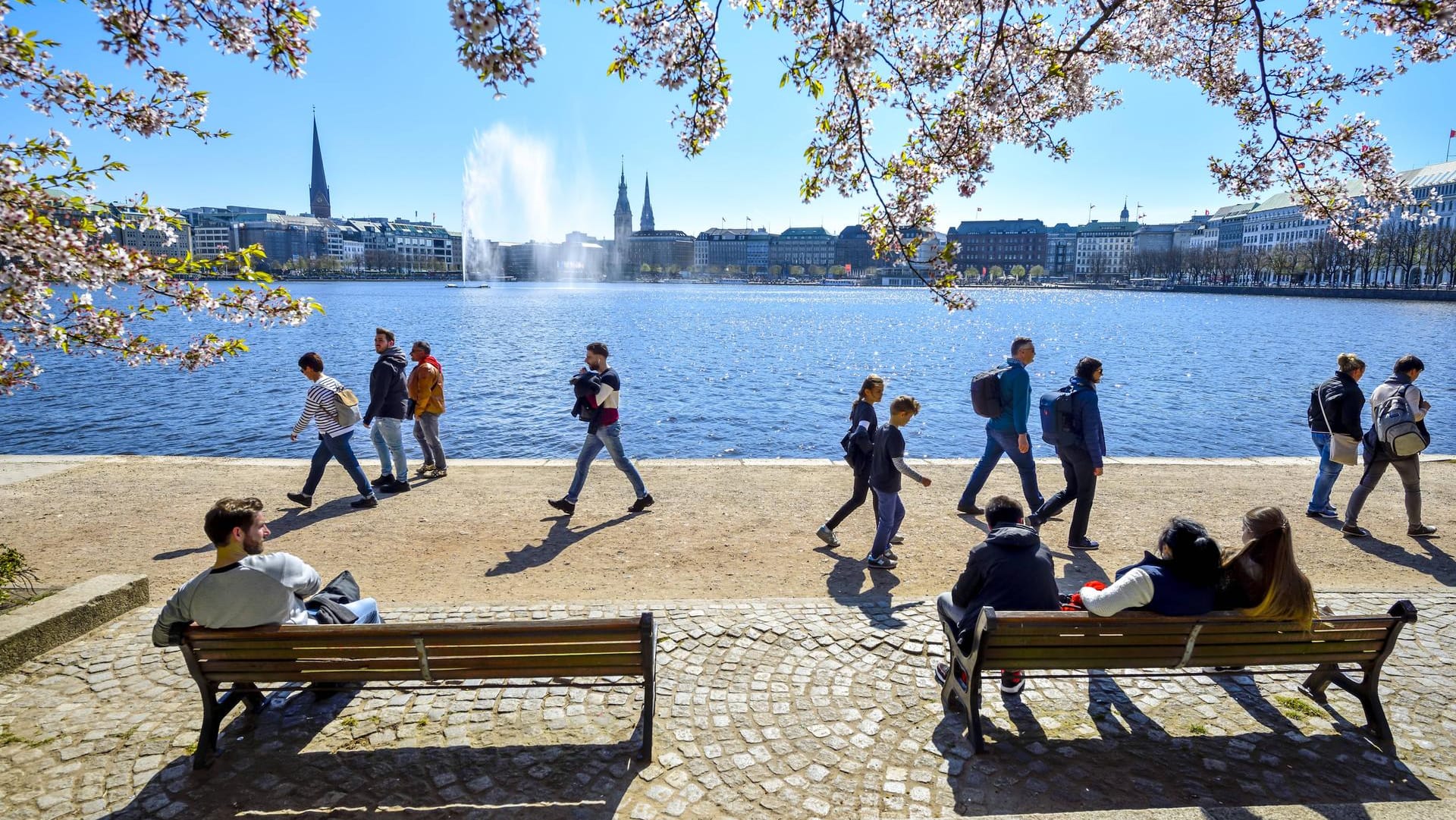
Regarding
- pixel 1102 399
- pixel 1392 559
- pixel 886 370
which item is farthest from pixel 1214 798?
pixel 886 370

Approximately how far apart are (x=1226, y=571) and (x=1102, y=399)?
28.6 metres

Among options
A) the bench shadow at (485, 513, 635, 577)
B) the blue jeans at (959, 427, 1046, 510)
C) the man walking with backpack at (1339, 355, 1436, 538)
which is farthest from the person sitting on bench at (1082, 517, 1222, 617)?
the man walking with backpack at (1339, 355, 1436, 538)

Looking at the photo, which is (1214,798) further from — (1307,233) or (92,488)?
(1307,233)

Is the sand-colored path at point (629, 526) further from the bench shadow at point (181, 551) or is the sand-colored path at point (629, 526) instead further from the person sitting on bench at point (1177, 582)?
the person sitting on bench at point (1177, 582)

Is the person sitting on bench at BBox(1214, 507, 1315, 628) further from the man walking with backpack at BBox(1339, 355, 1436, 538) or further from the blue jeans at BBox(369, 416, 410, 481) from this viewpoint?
the blue jeans at BBox(369, 416, 410, 481)

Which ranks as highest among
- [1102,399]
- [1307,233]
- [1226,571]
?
[1307,233]

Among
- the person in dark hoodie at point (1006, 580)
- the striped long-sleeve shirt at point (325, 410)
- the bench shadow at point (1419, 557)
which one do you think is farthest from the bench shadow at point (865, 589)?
the striped long-sleeve shirt at point (325, 410)

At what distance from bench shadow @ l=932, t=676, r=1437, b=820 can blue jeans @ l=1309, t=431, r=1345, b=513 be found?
18.9ft

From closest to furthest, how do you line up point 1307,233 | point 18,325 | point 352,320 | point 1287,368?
point 18,325 → point 1287,368 → point 352,320 → point 1307,233

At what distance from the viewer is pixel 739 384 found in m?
33.4

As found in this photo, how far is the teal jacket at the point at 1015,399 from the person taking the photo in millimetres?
8953

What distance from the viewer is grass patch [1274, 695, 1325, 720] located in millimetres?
4891

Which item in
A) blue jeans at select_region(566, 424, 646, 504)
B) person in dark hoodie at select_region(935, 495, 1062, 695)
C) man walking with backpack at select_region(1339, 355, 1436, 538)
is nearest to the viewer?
person in dark hoodie at select_region(935, 495, 1062, 695)

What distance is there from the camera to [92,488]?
10484 millimetres
